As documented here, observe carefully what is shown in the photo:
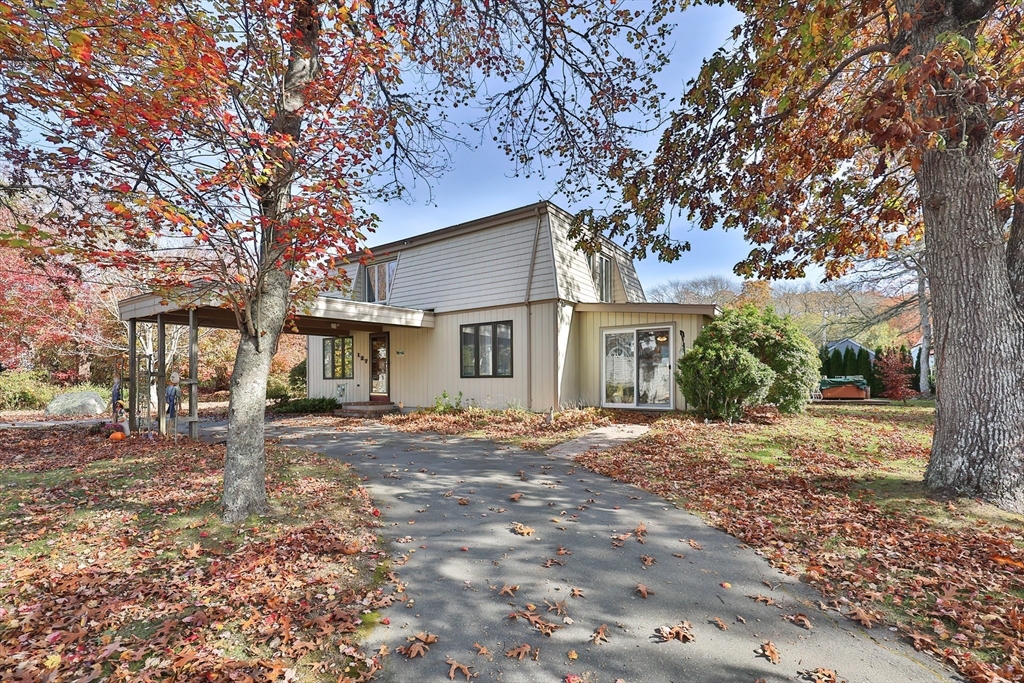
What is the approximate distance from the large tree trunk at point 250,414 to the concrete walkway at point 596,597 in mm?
1314

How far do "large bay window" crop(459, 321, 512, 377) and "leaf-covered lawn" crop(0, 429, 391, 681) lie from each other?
7.23 m

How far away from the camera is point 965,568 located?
11.1 ft

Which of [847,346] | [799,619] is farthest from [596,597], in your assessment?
[847,346]

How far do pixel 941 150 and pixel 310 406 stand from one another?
15.9 m

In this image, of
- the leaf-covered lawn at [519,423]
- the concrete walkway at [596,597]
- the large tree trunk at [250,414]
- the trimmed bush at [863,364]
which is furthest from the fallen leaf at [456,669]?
the trimmed bush at [863,364]

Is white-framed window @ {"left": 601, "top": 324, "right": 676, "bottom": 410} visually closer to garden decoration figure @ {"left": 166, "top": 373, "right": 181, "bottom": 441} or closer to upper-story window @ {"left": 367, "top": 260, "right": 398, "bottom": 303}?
upper-story window @ {"left": 367, "top": 260, "right": 398, "bottom": 303}

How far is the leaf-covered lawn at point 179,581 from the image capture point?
2406 millimetres

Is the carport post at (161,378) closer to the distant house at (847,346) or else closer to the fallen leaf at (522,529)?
the fallen leaf at (522,529)

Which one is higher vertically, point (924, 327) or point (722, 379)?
point (924, 327)

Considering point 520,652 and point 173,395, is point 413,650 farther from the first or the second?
point 173,395

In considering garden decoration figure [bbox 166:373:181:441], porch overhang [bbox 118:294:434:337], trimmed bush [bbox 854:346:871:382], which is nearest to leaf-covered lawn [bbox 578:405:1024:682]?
porch overhang [bbox 118:294:434:337]

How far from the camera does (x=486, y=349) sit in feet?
42.3

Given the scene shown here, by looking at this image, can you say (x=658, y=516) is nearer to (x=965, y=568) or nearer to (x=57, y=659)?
(x=965, y=568)

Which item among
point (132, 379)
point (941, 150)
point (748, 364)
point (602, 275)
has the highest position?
point (602, 275)
